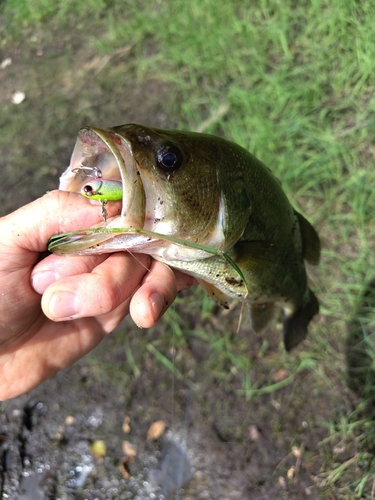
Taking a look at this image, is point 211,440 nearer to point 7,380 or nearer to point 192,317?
point 192,317

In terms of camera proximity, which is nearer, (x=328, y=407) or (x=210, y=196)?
(x=210, y=196)

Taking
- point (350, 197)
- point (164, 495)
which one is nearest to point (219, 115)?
point (350, 197)

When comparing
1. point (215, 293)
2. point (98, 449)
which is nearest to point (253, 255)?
point (215, 293)

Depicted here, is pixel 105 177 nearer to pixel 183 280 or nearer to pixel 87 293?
pixel 87 293

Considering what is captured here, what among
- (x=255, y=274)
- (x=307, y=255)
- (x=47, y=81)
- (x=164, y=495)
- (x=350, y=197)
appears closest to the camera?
(x=255, y=274)

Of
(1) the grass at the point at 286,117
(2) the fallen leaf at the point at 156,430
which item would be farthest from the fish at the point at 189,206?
(2) the fallen leaf at the point at 156,430

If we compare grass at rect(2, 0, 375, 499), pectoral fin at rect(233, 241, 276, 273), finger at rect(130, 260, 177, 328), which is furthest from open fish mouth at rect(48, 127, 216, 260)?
grass at rect(2, 0, 375, 499)

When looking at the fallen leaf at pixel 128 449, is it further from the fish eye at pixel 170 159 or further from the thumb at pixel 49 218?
the fish eye at pixel 170 159
